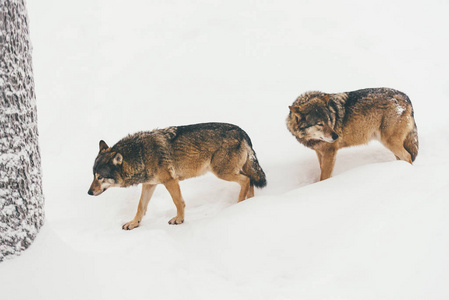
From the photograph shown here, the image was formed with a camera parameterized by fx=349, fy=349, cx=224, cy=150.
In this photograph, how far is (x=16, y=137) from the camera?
107 inches

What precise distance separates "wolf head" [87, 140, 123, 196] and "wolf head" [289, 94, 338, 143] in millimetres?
2494

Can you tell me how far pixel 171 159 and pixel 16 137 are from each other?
6.79 ft

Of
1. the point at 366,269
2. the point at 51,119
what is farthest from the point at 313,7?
the point at 366,269

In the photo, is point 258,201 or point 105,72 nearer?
point 258,201

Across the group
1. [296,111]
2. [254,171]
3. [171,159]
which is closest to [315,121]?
[296,111]

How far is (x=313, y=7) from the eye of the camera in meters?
9.89

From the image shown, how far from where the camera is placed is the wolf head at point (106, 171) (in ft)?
14.5

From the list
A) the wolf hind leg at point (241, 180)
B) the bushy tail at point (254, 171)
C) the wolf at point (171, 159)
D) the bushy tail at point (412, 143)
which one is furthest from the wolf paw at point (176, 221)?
the bushy tail at point (412, 143)

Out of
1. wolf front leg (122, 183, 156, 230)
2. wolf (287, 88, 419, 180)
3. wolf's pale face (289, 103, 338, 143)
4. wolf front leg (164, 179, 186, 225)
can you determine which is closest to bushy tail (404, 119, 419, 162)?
wolf (287, 88, 419, 180)

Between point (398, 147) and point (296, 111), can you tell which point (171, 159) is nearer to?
Result: point (296, 111)

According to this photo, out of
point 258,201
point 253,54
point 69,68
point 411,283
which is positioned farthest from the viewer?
point 253,54

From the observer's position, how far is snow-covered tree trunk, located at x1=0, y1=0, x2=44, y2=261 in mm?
2618

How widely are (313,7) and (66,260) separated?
9.41 m

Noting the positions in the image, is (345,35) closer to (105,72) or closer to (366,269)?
(105,72)
